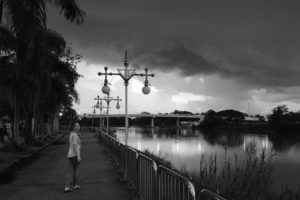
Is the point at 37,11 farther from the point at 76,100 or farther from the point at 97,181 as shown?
the point at 76,100

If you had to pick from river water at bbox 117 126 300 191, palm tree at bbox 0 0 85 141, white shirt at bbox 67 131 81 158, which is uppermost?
palm tree at bbox 0 0 85 141

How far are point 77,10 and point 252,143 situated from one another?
8.04m

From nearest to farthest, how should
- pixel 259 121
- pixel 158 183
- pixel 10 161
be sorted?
1. pixel 158 183
2. pixel 10 161
3. pixel 259 121

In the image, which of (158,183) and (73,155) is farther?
(73,155)

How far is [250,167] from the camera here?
951 centimetres

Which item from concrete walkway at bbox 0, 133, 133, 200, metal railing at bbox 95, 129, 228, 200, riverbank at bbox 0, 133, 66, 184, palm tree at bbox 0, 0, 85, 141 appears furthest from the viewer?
riverbank at bbox 0, 133, 66, 184

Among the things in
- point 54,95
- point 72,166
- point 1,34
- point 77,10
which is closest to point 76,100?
point 54,95

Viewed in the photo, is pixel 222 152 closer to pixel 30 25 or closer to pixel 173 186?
pixel 30 25

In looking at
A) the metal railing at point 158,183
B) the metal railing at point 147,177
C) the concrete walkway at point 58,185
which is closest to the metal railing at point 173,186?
the metal railing at point 158,183

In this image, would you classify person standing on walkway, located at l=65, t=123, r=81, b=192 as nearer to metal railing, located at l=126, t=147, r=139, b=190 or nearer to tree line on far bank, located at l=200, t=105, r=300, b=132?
metal railing, located at l=126, t=147, r=139, b=190

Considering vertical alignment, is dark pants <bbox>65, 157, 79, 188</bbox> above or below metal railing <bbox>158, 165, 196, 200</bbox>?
below

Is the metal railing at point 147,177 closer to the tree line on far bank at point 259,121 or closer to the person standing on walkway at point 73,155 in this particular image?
the person standing on walkway at point 73,155

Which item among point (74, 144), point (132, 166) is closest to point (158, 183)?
point (132, 166)

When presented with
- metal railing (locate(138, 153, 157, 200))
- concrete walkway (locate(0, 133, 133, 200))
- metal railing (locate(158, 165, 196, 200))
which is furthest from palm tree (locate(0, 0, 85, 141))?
metal railing (locate(158, 165, 196, 200))
